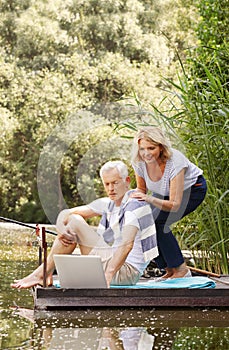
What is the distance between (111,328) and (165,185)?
124 cm

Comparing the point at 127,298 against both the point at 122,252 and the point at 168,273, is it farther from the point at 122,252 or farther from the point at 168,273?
the point at 168,273

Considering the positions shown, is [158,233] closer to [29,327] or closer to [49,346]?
[29,327]

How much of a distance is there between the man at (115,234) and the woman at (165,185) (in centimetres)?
11

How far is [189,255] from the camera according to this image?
638cm

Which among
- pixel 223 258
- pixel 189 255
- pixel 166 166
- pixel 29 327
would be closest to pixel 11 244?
pixel 189 255

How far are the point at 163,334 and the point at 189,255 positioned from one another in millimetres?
2578

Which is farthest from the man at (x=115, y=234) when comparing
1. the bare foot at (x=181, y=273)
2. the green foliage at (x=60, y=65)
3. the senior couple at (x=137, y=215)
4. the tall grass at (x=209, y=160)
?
the green foliage at (x=60, y=65)

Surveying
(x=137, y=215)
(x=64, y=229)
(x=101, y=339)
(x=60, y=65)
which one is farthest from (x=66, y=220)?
(x=60, y=65)

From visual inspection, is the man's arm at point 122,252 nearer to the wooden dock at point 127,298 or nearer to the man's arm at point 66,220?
the wooden dock at point 127,298

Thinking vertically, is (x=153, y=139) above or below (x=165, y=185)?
above

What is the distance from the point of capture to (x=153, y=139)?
478 centimetres

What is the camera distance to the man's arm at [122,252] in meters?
4.53

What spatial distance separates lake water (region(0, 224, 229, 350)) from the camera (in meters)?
3.57

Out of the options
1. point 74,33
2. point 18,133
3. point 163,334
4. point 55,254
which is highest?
point 74,33
